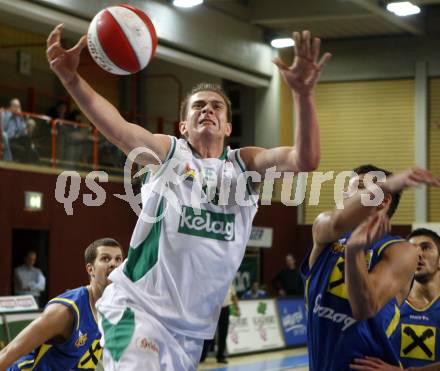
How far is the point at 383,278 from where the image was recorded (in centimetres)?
443

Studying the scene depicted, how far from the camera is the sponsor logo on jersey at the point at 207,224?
4645 millimetres

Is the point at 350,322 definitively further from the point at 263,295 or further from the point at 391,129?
the point at 391,129

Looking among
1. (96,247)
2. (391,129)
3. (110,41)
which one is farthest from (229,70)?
(110,41)

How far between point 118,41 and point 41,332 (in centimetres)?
185

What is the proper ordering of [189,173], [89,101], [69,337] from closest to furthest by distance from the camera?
[89,101] → [189,173] → [69,337]

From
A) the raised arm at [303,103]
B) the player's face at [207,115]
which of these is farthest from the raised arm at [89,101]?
the raised arm at [303,103]

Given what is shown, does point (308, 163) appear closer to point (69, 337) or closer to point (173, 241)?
point (173, 241)

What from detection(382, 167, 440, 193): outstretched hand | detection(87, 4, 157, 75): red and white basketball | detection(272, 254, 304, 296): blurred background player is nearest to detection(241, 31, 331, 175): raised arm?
detection(382, 167, 440, 193): outstretched hand

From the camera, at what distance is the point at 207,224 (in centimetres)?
468

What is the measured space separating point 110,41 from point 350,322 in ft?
5.95

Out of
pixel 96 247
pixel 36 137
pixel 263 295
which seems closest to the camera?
pixel 96 247

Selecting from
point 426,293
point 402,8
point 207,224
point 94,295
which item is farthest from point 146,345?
point 402,8

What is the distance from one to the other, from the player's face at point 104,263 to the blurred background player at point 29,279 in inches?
368

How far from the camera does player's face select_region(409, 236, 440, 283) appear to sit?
19.7 feet
